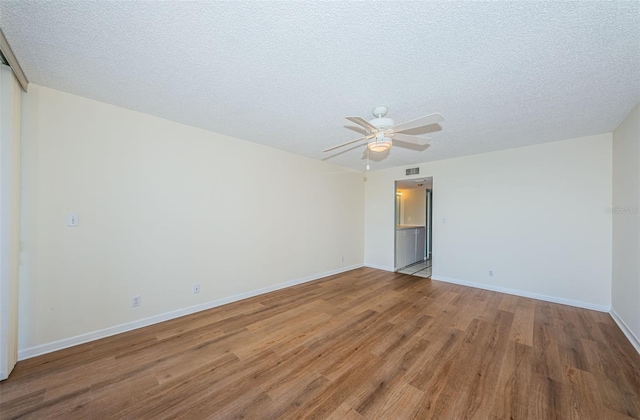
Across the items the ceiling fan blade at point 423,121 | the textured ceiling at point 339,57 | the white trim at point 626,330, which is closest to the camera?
the textured ceiling at point 339,57

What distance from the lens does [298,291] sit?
159 inches

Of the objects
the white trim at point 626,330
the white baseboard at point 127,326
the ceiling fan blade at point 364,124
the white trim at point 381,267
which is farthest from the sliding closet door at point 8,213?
the white trim at point 626,330

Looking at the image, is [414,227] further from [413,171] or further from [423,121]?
[423,121]

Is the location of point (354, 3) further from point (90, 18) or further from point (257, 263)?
point (257, 263)

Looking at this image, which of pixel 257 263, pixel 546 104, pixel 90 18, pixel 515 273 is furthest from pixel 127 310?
pixel 515 273

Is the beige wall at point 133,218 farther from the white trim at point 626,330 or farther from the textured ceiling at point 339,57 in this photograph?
the white trim at point 626,330

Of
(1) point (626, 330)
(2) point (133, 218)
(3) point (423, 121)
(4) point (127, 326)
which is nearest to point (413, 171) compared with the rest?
(3) point (423, 121)

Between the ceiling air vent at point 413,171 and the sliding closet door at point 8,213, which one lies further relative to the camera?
the ceiling air vent at point 413,171

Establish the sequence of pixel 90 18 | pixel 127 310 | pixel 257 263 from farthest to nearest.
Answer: pixel 257 263
pixel 127 310
pixel 90 18

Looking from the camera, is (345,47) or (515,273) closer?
(345,47)

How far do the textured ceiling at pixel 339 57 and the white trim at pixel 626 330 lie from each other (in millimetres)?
2412

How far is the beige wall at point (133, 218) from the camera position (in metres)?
2.19

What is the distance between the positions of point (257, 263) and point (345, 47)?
3.25 m

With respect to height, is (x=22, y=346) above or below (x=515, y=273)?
below
